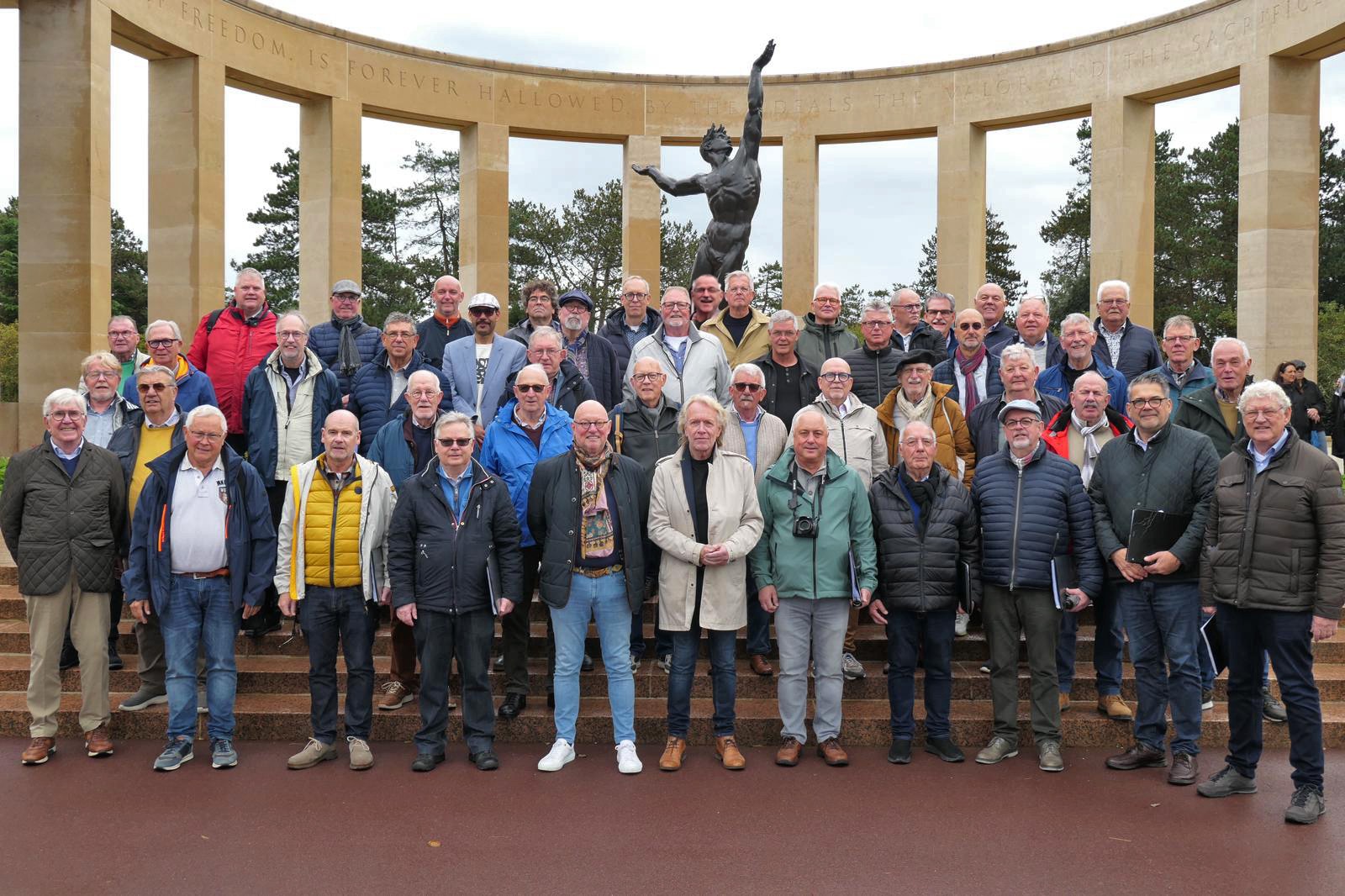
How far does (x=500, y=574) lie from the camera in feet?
20.0

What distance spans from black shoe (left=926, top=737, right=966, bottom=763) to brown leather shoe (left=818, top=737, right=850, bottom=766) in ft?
1.64

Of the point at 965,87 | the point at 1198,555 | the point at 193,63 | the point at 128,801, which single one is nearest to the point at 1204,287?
the point at 965,87

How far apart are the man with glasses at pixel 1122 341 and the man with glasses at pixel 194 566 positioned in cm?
575

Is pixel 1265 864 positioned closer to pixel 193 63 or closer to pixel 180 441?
pixel 180 441

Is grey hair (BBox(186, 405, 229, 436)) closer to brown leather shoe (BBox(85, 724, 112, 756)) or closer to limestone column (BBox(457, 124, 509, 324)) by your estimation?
brown leather shoe (BBox(85, 724, 112, 756))

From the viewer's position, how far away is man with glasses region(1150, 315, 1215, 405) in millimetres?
7121

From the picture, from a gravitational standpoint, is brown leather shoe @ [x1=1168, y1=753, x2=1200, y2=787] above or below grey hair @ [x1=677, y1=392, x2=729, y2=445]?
below

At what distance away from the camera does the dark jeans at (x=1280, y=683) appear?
5199 mm

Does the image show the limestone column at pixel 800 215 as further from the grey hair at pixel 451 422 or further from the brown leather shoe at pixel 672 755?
the brown leather shoe at pixel 672 755

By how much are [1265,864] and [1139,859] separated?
508 mm

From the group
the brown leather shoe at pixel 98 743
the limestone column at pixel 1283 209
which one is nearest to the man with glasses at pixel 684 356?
the brown leather shoe at pixel 98 743

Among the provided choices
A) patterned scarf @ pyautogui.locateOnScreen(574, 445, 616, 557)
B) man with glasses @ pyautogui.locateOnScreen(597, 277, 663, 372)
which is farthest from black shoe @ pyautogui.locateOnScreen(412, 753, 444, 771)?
man with glasses @ pyautogui.locateOnScreen(597, 277, 663, 372)

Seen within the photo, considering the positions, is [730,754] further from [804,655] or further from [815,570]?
[815,570]

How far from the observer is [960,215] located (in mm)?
18484
